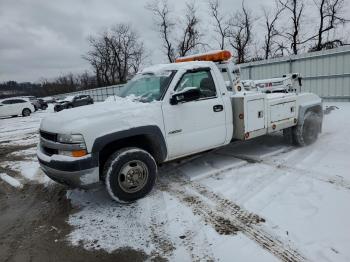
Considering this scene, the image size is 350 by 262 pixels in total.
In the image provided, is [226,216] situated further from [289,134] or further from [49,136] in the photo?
[289,134]

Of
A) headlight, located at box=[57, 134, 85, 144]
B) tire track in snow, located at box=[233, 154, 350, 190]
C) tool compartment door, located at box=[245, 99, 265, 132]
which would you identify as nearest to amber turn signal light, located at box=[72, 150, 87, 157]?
headlight, located at box=[57, 134, 85, 144]

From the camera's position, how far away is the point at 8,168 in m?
7.85

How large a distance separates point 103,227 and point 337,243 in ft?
9.02

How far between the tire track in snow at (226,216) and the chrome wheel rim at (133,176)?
1.94 feet

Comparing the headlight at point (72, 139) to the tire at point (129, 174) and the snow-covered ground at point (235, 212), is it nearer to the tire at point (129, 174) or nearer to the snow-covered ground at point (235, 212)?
the tire at point (129, 174)

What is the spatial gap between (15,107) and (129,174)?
83.7ft

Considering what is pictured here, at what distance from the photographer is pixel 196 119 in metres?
5.18

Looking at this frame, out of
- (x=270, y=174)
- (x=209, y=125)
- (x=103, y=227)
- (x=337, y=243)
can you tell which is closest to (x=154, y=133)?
(x=209, y=125)

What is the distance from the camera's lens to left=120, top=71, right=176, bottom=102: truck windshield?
198 inches

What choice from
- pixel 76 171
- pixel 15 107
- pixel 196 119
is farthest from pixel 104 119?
pixel 15 107

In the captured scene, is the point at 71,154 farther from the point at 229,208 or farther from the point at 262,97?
the point at 262,97

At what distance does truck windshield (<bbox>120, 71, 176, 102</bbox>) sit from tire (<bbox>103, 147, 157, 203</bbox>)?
0.98m

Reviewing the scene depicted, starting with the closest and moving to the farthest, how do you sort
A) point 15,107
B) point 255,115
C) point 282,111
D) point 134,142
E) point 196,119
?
point 134,142, point 196,119, point 255,115, point 282,111, point 15,107

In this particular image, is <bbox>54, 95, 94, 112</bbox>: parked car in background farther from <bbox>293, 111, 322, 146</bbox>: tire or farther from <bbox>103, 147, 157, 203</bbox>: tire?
<bbox>103, 147, 157, 203</bbox>: tire
